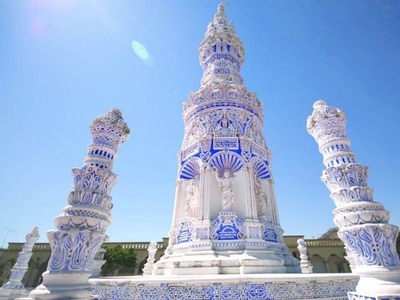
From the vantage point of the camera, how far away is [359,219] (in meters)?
4.19

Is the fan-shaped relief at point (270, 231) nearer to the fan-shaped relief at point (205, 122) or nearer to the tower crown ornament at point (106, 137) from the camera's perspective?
the fan-shaped relief at point (205, 122)

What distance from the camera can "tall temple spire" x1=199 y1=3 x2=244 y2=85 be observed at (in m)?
13.6

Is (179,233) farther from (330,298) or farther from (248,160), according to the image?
(330,298)

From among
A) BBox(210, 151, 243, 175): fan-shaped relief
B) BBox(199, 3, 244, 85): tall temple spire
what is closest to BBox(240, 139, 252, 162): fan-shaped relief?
BBox(210, 151, 243, 175): fan-shaped relief

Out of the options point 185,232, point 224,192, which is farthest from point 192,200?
point 224,192

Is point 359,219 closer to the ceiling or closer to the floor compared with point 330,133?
closer to the floor

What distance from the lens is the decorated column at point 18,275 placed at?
462 inches

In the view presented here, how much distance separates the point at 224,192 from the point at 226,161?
1484mm

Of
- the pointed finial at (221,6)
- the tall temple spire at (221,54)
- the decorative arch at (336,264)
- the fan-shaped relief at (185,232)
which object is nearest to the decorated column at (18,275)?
the fan-shaped relief at (185,232)

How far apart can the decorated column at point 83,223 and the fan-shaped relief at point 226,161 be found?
523cm

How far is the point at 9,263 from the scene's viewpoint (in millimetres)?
24516

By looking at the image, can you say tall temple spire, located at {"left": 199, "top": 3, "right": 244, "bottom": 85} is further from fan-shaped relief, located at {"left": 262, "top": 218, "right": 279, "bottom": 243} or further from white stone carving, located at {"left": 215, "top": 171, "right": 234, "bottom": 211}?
fan-shaped relief, located at {"left": 262, "top": 218, "right": 279, "bottom": 243}

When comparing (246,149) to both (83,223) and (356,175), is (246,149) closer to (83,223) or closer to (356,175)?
(356,175)

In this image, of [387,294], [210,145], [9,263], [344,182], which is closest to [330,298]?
[387,294]
